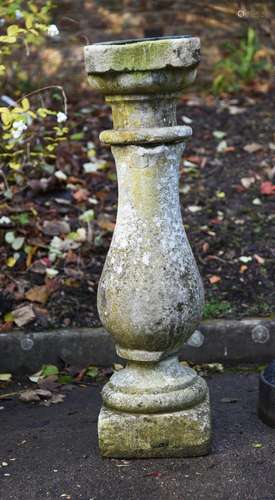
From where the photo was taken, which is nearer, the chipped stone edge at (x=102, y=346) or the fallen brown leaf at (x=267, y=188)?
the chipped stone edge at (x=102, y=346)

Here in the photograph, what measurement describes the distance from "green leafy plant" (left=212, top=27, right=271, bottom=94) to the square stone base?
4.23 m

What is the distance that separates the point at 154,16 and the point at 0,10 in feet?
9.61

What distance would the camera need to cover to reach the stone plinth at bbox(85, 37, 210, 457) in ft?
9.95

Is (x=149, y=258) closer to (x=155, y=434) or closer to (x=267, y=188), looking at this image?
(x=155, y=434)

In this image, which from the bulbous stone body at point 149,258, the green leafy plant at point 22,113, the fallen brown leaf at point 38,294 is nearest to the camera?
the bulbous stone body at point 149,258

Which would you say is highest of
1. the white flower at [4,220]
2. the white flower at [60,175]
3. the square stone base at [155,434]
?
Answer: the white flower at [60,175]

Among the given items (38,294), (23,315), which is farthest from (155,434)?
A: (38,294)

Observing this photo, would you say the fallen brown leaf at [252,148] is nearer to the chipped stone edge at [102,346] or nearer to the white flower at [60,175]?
the white flower at [60,175]

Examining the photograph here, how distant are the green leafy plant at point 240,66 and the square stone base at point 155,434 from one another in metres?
4.23

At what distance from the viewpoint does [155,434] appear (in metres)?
3.23

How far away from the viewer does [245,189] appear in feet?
18.2

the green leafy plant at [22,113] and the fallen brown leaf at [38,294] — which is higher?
the green leafy plant at [22,113]

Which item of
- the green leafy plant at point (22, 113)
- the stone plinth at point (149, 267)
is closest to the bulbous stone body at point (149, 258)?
the stone plinth at point (149, 267)

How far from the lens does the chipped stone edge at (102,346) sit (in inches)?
168
